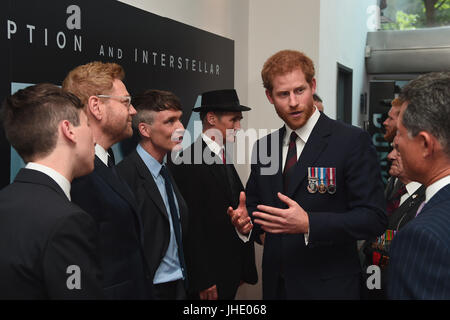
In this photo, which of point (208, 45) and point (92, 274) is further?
point (208, 45)

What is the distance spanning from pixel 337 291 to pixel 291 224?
403mm

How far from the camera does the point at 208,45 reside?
368 cm

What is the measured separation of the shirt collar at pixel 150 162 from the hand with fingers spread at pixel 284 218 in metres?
0.79

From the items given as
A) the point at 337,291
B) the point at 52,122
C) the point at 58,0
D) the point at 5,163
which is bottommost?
the point at 337,291

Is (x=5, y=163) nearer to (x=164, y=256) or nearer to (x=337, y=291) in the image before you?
(x=164, y=256)

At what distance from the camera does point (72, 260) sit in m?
1.17

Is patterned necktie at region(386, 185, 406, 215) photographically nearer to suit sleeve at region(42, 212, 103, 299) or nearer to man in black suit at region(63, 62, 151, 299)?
man in black suit at region(63, 62, 151, 299)

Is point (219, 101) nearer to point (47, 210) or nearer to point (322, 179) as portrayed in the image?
point (322, 179)

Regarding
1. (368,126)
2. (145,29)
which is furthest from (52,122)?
(368,126)

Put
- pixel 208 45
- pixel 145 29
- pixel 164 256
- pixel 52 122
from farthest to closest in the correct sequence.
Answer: pixel 208 45 → pixel 145 29 → pixel 164 256 → pixel 52 122

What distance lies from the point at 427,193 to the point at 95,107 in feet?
4.46

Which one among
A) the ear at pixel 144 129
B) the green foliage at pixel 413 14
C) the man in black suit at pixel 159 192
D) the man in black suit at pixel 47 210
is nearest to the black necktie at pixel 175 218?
the man in black suit at pixel 159 192
